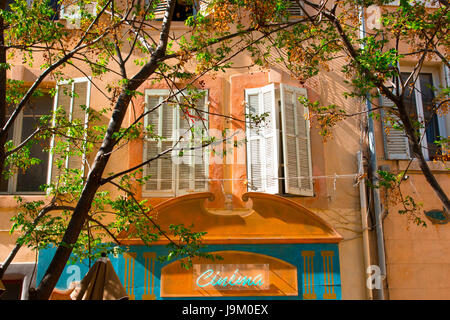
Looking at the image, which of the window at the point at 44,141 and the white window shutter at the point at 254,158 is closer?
the white window shutter at the point at 254,158

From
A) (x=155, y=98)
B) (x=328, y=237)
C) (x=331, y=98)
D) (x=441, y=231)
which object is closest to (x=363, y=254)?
(x=328, y=237)

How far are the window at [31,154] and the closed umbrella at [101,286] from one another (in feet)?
13.6

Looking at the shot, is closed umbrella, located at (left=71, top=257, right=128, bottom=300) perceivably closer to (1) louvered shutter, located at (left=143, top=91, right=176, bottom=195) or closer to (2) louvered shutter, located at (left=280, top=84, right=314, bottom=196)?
(1) louvered shutter, located at (left=143, top=91, right=176, bottom=195)

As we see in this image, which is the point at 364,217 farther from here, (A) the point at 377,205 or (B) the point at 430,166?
(B) the point at 430,166

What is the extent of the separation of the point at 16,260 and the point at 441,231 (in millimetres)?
7920

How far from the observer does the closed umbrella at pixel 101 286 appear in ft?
24.3

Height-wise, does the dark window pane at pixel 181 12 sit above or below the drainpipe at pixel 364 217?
above

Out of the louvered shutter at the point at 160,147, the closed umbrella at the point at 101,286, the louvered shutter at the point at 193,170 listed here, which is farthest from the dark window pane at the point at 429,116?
the closed umbrella at the point at 101,286

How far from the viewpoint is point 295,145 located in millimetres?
11102

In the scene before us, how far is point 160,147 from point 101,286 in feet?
13.9

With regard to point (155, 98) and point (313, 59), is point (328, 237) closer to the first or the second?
point (313, 59)

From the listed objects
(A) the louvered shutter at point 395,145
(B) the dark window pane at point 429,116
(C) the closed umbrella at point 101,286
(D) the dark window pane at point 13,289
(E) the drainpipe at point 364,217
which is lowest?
(D) the dark window pane at point 13,289

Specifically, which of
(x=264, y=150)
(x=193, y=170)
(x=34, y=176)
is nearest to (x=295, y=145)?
(x=264, y=150)

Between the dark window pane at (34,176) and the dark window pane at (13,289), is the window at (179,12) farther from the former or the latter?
the dark window pane at (13,289)
